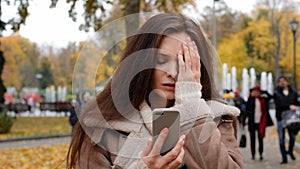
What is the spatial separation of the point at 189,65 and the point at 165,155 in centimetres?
32

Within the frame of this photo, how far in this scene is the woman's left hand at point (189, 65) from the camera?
182 centimetres

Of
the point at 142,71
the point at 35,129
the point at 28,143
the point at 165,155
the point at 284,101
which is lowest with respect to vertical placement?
the point at 35,129

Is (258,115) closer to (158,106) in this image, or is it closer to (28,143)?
(28,143)

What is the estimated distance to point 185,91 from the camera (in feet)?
5.97

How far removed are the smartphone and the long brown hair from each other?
0.28m

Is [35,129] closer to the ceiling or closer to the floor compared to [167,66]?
closer to the floor

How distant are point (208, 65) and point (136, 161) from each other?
1.36 ft

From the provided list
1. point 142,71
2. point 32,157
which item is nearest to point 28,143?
point 32,157

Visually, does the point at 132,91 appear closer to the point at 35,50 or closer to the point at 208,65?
the point at 208,65

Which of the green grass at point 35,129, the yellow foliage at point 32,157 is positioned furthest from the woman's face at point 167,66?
the green grass at point 35,129

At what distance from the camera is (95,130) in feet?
6.70

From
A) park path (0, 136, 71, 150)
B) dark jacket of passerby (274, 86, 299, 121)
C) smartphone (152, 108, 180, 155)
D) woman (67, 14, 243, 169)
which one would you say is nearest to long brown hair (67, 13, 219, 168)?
woman (67, 14, 243, 169)

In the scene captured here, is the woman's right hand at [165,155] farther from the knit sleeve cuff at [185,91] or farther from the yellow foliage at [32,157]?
the yellow foliage at [32,157]

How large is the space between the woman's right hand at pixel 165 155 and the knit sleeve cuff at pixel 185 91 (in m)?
0.16
